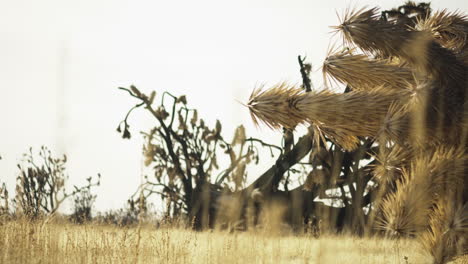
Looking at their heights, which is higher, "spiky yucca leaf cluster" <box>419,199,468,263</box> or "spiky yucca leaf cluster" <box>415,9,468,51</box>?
"spiky yucca leaf cluster" <box>415,9,468,51</box>

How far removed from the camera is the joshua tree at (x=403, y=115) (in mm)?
3307

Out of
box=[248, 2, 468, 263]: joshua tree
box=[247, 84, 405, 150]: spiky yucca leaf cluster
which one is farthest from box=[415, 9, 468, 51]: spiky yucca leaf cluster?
box=[247, 84, 405, 150]: spiky yucca leaf cluster

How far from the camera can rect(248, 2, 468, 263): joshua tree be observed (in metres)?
3.31

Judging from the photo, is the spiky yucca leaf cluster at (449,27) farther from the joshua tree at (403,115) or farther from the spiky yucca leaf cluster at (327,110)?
the spiky yucca leaf cluster at (327,110)

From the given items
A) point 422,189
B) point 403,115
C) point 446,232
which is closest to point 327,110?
A: point 403,115

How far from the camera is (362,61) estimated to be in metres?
3.57

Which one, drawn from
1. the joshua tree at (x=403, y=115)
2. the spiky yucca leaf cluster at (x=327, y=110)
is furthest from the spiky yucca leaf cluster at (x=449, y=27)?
the spiky yucca leaf cluster at (x=327, y=110)

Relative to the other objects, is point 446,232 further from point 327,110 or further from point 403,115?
point 327,110

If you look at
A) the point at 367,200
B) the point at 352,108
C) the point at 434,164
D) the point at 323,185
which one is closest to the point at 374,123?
the point at 352,108

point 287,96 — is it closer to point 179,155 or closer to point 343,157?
point 343,157

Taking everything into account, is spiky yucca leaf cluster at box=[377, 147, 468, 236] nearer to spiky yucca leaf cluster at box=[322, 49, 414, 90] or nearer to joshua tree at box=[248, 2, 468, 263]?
joshua tree at box=[248, 2, 468, 263]

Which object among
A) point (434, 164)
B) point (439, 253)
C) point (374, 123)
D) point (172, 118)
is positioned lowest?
point (439, 253)

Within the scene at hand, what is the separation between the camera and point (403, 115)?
10.8 ft

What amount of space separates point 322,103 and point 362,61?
0.46 metres
